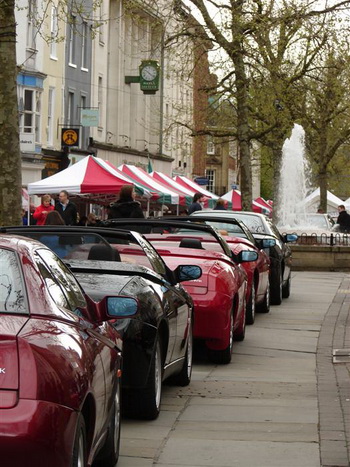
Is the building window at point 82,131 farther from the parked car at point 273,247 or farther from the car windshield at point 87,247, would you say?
the car windshield at point 87,247

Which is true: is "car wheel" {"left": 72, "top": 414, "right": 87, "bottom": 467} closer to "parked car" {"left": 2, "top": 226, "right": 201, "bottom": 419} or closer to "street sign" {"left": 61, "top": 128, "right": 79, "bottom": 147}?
"parked car" {"left": 2, "top": 226, "right": 201, "bottom": 419}

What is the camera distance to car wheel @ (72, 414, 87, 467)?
17.7 feet

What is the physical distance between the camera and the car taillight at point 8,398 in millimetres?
5098

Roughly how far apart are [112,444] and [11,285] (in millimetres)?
1724

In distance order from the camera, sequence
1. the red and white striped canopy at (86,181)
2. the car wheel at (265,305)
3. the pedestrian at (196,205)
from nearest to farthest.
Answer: the car wheel at (265,305) < the red and white striped canopy at (86,181) < the pedestrian at (196,205)

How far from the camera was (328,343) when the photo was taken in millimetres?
15766

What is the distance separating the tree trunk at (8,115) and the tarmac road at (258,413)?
3.85 meters

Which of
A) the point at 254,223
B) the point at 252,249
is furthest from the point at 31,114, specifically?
the point at 252,249

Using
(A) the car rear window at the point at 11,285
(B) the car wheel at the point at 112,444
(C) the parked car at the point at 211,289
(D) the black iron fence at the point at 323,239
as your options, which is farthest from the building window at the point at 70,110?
(A) the car rear window at the point at 11,285

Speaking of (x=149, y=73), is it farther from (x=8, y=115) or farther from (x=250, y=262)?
(x=250, y=262)

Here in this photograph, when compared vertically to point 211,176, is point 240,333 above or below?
below

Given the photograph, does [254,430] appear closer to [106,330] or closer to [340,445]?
[340,445]

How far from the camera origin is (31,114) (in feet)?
171

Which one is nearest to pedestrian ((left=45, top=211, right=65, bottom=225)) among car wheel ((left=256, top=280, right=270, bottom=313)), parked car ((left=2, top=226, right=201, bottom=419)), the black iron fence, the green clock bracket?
car wheel ((left=256, top=280, right=270, bottom=313))
